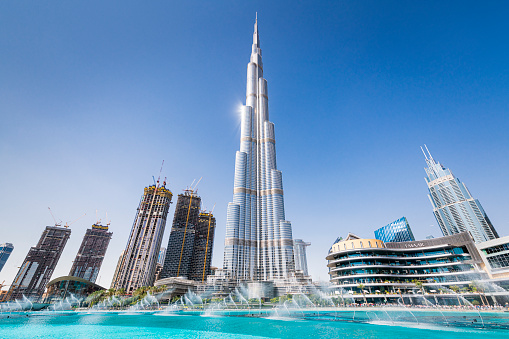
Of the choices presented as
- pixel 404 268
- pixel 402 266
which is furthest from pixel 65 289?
pixel 404 268

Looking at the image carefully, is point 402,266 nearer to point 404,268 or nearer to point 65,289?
point 404,268

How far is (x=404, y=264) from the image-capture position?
11600 cm

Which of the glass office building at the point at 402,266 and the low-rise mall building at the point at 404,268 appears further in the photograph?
the glass office building at the point at 402,266

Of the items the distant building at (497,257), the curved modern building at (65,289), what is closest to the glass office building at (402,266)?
the distant building at (497,257)

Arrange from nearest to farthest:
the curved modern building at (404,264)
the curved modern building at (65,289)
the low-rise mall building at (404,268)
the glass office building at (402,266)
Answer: the low-rise mall building at (404,268) → the glass office building at (402,266) → the curved modern building at (404,264) → the curved modern building at (65,289)

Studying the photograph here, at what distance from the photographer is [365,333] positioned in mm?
41375

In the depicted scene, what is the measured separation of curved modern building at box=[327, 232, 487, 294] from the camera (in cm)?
10256

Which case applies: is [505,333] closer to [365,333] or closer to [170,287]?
[365,333]

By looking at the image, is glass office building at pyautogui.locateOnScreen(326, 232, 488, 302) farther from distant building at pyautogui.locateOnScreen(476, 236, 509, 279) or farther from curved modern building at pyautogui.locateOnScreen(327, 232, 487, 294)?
distant building at pyautogui.locateOnScreen(476, 236, 509, 279)

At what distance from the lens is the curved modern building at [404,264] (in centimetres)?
10256

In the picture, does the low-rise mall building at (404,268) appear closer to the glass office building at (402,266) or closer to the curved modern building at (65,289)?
the glass office building at (402,266)

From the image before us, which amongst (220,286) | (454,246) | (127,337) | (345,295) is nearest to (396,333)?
(127,337)

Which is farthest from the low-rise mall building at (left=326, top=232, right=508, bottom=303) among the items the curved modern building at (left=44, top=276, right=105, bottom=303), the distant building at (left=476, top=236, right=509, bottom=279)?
the curved modern building at (left=44, top=276, right=105, bottom=303)

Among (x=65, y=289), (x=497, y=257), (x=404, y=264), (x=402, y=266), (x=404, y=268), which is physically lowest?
(x=65, y=289)
